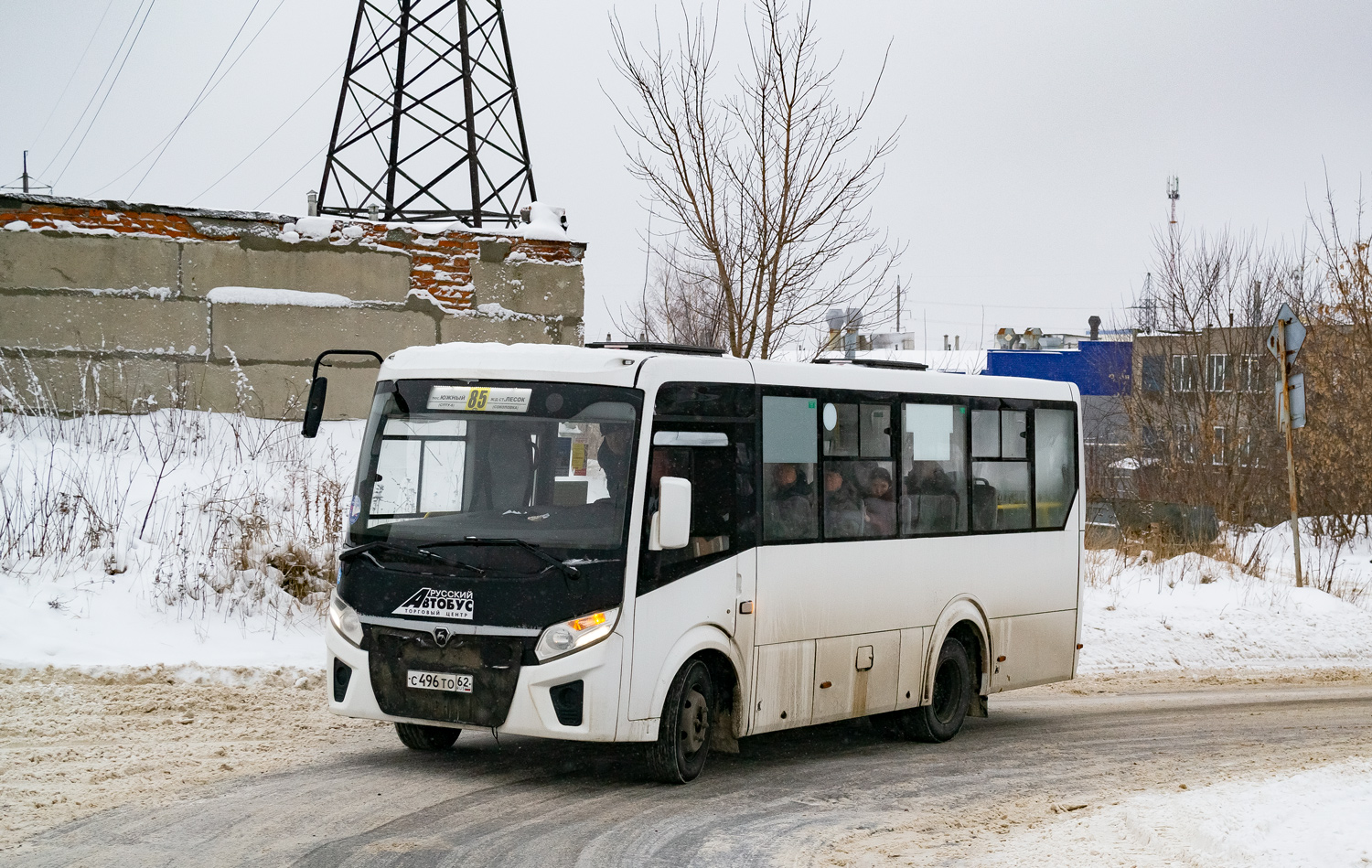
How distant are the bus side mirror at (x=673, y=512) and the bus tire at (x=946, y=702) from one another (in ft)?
11.8

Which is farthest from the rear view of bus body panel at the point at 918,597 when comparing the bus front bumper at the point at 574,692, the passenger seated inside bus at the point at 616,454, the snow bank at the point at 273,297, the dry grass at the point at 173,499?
the snow bank at the point at 273,297

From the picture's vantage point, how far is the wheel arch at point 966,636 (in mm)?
10734

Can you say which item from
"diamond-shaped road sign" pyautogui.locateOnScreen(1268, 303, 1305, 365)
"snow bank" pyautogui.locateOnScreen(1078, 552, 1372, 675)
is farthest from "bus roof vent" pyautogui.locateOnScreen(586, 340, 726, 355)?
"diamond-shaped road sign" pyautogui.locateOnScreen(1268, 303, 1305, 365)

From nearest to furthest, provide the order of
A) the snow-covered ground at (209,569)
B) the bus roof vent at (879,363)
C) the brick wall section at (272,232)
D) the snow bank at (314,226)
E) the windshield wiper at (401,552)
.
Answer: the windshield wiper at (401,552), the bus roof vent at (879,363), the snow-covered ground at (209,569), the brick wall section at (272,232), the snow bank at (314,226)

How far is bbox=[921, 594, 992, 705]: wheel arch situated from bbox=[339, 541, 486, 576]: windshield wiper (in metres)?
4.13

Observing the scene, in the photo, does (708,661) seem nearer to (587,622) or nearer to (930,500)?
(587,622)

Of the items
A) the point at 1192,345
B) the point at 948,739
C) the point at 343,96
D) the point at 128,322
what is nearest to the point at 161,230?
the point at 128,322

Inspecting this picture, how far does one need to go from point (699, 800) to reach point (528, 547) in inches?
69.6

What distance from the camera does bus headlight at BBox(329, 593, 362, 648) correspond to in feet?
27.7

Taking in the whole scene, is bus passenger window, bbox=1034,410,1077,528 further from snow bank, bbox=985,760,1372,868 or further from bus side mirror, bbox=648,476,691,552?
bus side mirror, bbox=648,476,691,552

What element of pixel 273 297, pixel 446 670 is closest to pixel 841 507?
pixel 446 670

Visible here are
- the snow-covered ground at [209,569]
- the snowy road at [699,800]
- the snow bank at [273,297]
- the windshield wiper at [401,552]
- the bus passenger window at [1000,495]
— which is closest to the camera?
the snowy road at [699,800]

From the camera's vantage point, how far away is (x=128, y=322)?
1647cm

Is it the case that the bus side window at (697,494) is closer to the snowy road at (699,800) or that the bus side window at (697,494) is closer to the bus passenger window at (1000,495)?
the snowy road at (699,800)
